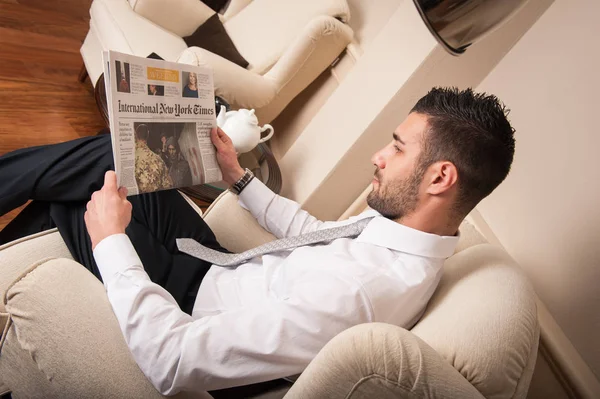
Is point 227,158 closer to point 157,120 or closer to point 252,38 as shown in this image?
point 157,120

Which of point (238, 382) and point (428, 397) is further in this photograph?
point (238, 382)

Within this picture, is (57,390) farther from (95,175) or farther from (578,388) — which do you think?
(578,388)

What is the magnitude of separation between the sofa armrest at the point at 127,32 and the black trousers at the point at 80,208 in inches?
34.2

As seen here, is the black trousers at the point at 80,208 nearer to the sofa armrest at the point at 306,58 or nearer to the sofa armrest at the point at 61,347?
the sofa armrest at the point at 61,347

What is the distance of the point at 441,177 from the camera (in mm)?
922

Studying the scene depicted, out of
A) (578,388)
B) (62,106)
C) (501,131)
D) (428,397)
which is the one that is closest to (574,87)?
(501,131)

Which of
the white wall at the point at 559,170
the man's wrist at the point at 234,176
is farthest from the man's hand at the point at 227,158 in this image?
the white wall at the point at 559,170

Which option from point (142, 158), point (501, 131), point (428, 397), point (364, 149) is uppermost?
point (501, 131)

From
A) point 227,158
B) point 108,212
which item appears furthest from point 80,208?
point 227,158

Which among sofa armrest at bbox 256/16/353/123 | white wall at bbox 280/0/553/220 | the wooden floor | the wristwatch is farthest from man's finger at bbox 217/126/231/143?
the wooden floor

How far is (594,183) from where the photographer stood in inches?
44.8

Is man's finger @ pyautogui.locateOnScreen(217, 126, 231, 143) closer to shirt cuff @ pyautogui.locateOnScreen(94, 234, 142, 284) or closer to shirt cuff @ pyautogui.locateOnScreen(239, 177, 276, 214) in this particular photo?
shirt cuff @ pyautogui.locateOnScreen(239, 177, 276, 214)

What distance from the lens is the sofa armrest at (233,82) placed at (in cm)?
162

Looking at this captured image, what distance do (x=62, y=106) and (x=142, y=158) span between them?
1402 mm
